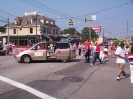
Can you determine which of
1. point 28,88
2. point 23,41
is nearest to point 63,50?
point 28,88

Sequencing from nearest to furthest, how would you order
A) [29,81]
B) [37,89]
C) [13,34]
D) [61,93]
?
[61,93], [37,89], [29,81], [13,34]

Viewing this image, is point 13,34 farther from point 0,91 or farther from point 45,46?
point 0,91

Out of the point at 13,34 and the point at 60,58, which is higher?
the point at 13,34

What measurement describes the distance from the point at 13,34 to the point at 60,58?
5091 centimetres

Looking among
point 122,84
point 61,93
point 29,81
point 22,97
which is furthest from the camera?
point 29,81

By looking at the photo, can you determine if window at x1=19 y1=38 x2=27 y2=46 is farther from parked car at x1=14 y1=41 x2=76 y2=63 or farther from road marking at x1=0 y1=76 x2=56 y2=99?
road marking at x1=0 y1=76 x2=56 y2=99

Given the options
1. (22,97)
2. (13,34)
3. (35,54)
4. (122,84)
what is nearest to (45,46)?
(35,54)

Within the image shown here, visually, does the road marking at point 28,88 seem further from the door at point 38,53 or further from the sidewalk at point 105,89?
the door at point 38,53

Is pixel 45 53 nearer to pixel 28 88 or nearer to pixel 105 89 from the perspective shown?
pixel 28 88

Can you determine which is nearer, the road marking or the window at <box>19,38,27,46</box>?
the road marking

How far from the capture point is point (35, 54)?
52.6 feet

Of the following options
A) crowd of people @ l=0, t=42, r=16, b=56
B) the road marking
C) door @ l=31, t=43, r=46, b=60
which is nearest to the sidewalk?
the road marking

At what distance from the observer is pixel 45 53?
16.0m

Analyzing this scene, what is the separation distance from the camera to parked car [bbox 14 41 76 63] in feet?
52.6
